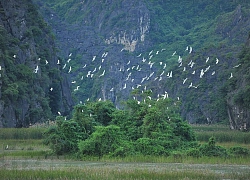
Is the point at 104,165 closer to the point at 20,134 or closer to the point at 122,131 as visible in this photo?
the point at 122,131

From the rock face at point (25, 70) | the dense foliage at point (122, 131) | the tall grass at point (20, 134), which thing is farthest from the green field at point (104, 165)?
the rock face at point (25, 70)

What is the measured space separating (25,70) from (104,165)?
5855 centimetres

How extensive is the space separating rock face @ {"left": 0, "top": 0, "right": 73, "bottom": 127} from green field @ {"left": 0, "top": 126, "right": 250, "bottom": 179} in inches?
1083

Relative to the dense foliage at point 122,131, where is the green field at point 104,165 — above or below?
below

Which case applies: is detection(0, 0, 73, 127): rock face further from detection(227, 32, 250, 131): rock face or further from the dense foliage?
the dense foliage

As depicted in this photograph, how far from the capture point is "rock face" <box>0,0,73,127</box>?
8394 centimetres

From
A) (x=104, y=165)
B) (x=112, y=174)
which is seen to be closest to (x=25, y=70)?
(x=104, y=165)

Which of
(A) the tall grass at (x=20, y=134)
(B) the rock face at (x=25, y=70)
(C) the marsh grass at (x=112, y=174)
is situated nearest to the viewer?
(C) the marsh grass at (x=112, y=174)

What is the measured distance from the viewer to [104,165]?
36.7 m

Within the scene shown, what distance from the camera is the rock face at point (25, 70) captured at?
3305 inches

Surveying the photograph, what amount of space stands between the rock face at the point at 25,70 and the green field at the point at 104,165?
27515mm

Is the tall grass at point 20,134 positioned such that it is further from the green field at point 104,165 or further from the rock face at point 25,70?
the rock face at point 25,70

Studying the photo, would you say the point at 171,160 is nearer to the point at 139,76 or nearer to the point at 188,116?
the point at 188,116

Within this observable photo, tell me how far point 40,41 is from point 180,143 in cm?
6949
